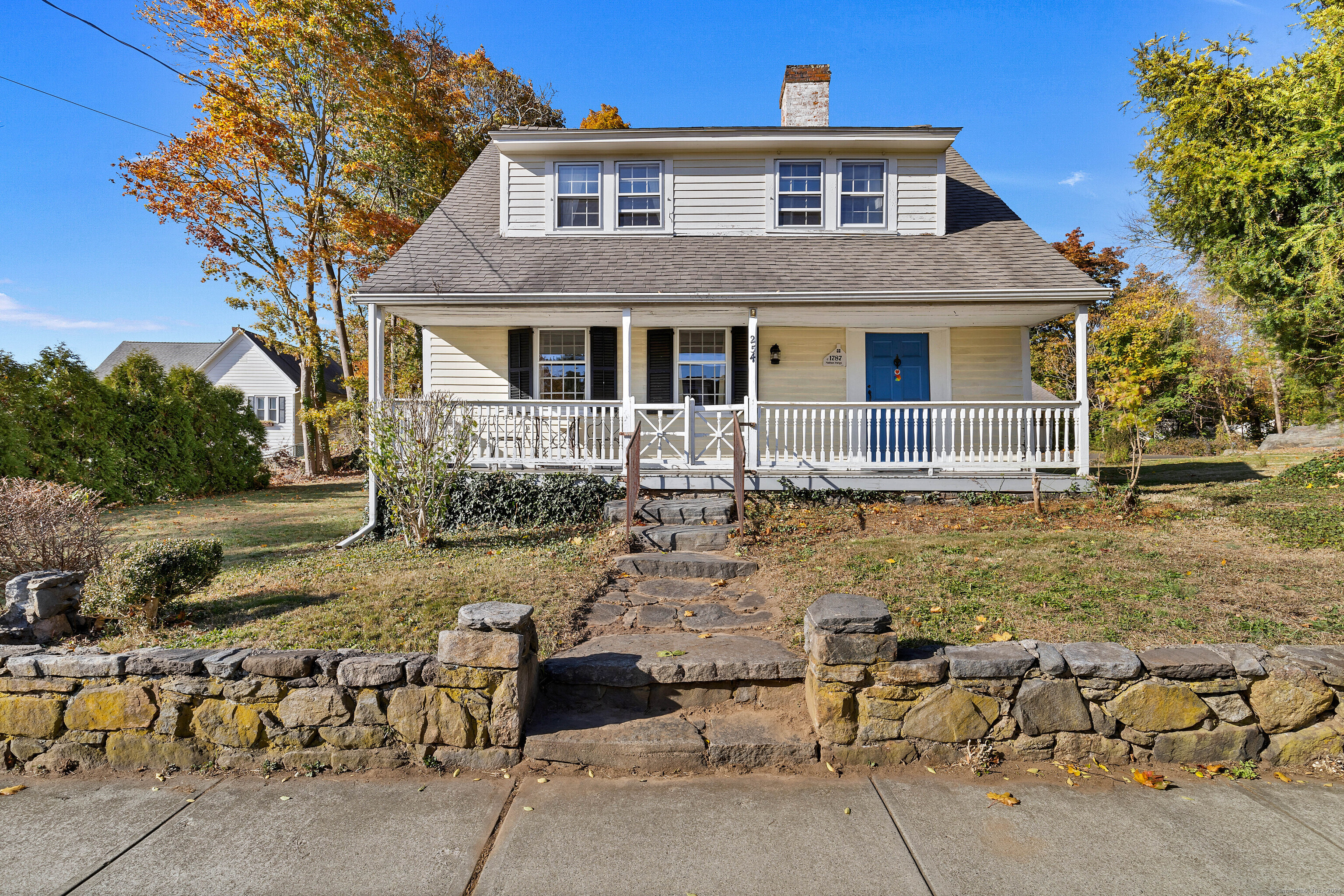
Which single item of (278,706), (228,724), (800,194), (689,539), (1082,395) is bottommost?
(228,724)

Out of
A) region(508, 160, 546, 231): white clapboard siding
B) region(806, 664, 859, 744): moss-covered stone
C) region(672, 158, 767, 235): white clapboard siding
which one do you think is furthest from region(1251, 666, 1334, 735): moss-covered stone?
region(508, 160, 546, 231): white clapboard siding

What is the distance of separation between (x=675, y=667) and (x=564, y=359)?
842cm

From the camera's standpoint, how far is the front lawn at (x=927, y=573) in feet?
14.4

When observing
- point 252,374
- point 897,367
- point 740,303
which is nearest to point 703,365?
point 740,303

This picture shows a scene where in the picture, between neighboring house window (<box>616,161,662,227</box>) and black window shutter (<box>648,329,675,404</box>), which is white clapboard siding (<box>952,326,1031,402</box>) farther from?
neighboring house window (<box>616,161,662,227</box>)

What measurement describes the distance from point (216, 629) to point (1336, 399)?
17.9 m

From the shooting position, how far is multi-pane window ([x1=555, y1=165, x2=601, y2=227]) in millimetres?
11547

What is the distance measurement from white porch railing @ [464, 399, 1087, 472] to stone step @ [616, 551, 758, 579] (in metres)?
2.75

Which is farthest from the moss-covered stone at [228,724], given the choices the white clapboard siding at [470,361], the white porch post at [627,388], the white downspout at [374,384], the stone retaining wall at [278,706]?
the white clapboard siding at [470,361]

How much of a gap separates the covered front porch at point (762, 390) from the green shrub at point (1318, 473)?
298cm

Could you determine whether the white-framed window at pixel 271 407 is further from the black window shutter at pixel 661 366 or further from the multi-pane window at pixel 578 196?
the black window shutter at pixel 661 366

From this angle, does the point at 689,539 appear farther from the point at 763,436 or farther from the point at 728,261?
the point at 728,261

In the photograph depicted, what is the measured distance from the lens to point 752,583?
19.3 feet

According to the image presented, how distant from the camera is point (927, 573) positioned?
18.3 ft
